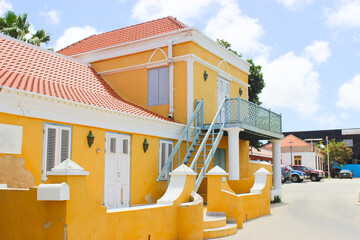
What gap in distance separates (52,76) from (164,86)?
422 centimetres

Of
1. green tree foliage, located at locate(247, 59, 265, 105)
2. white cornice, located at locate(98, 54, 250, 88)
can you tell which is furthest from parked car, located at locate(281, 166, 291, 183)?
white cornice, located at locate(98, 54, 250, 88)

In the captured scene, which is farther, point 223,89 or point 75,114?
point 223,89

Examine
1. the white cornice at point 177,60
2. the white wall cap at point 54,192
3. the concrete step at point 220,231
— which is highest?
the white cornice at point 177,60

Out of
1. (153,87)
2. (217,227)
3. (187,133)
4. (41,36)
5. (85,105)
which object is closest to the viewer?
(217,227)

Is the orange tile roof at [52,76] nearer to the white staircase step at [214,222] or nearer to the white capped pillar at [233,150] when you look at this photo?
the white capped pillar at [233,150]

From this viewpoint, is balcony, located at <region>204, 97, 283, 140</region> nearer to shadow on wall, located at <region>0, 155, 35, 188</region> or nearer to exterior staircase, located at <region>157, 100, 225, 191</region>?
exterior staircase, located at <region>157, 100, 225, 191</region>

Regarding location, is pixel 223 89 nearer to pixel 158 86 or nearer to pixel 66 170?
pixel 158 86

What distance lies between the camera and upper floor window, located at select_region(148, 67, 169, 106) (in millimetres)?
14773

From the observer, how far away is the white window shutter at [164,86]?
14.8m

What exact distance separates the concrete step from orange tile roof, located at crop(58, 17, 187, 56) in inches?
326

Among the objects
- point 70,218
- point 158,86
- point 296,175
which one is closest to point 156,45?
point 158,86

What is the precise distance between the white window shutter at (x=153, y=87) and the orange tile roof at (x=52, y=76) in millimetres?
1388

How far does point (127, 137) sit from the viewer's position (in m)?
11.6

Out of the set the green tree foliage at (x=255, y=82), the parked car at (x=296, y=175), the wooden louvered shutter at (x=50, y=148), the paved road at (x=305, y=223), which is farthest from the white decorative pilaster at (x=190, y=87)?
the parked car at (x=296, y=175)
